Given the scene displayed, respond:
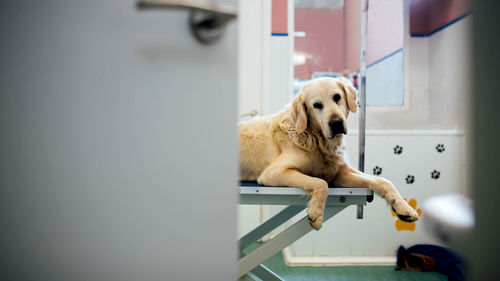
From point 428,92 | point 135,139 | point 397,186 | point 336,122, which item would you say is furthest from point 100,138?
point 428,92

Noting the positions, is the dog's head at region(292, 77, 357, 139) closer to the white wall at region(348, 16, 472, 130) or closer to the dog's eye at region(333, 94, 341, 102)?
the dog's eye at region(333, 94, 341, 102)

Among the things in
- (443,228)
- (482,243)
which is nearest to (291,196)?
(443,228)

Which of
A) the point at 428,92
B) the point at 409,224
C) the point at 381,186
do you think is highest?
the point at 428,92

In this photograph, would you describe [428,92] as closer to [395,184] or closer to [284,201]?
[395,184]

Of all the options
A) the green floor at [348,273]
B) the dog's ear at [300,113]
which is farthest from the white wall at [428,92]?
the dog's ear at [300,113]

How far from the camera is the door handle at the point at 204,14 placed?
1.37 feet

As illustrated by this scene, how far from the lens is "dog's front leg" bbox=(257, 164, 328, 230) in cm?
112

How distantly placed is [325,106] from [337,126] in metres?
0.10

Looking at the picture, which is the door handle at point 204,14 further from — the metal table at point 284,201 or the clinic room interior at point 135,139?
the metal table at point 284,201

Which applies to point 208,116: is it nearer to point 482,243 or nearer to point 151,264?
Result: point 151,264

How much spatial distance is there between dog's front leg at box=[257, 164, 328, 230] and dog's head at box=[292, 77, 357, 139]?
19 cm

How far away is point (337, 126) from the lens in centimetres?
127

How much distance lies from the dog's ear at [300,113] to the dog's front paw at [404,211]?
0.43m

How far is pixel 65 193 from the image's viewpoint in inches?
18.3
